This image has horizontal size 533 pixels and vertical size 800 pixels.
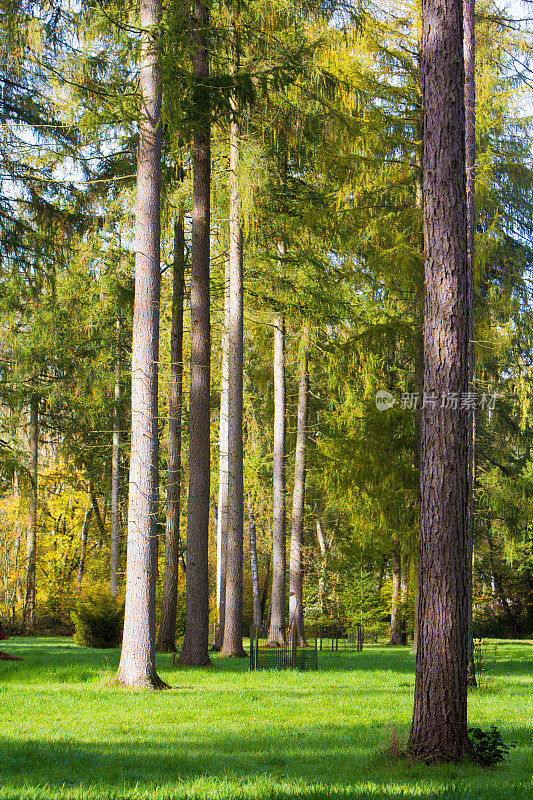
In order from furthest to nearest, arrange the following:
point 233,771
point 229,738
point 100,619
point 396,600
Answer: point 396,600, point 100,619, point 229,738, point 233,771

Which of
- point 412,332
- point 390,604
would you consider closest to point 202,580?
point 412,332

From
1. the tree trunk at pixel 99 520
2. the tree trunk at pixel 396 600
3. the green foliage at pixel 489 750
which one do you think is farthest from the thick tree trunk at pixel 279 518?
the tree trunk at pixel 99 520

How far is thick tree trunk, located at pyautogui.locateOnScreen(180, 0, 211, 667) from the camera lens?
12750 mm

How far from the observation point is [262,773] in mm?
5484

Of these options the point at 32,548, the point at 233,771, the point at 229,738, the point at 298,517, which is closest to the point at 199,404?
the point at 229,738

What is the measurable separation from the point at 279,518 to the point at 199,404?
772 cm

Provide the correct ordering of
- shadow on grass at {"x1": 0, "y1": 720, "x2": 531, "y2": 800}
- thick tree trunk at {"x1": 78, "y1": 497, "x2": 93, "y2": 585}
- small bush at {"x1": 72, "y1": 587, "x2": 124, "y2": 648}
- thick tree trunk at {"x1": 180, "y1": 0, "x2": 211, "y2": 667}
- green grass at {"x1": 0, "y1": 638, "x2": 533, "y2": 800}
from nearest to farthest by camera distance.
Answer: shadow on grass at {"x1": 0, "y1": 720, "x2": 531, "y2": 800} → green grass at {"x1": 0, "y1": 638, "x2": 533, "y2": 800} → thick tree trunk at {"x1": 180, "y1": 0, "x2": 211, "y2": 667} → small bush at {"x1": 72, "y1": 587, "x2": 124, "y2": 648} → thick tree trunk at {"x1": 78, "y1": 497, "x2": 93, "y2": 585}

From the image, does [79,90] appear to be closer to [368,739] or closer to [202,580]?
[202,580]

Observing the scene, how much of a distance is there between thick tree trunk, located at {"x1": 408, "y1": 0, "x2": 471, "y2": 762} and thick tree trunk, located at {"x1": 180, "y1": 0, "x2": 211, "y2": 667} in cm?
670

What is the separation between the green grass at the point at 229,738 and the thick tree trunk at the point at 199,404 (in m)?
1.10

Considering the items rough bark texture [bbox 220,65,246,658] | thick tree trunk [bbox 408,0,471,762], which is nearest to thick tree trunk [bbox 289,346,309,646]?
rough bark texture [bbox 220,65,246,658]

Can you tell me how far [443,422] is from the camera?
6246mm

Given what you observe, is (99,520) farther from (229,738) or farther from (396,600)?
(229,738)

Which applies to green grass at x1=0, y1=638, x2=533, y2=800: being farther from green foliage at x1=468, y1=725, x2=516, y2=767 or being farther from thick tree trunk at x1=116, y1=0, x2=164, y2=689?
thick tree trunk at x1=116, y1=0, x2=164, y2=689
